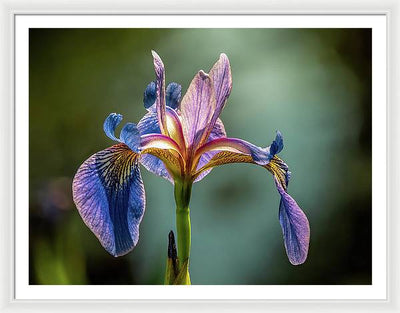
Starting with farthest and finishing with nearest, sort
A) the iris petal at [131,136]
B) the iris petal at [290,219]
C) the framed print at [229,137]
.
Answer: the framed print at [229,137]
the iris petal at [290,219]
the iris petal at [131,136]

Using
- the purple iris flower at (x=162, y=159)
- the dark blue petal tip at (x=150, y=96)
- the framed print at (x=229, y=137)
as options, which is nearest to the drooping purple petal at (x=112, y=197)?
the purple iris flower at (x=162, y=159)

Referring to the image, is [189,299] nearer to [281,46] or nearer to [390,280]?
[390,280]

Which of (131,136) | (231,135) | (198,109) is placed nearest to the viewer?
(131,136)

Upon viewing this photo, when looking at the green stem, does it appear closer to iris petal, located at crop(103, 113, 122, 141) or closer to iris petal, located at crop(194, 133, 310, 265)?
iris petal, located at crop(194, 133, 310, 265)

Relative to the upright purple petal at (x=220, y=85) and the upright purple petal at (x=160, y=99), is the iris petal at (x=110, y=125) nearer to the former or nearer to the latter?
the upright purple petal at (x=160, y=99)

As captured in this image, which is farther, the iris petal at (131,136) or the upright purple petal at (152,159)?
the upright purple petal at (152,159)

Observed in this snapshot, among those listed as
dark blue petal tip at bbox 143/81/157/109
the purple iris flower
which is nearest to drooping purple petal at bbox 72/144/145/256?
the purple iris flower

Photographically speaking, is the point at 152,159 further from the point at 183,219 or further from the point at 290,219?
the point at 290,219

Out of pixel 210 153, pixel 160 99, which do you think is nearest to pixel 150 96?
pixel 160 99
